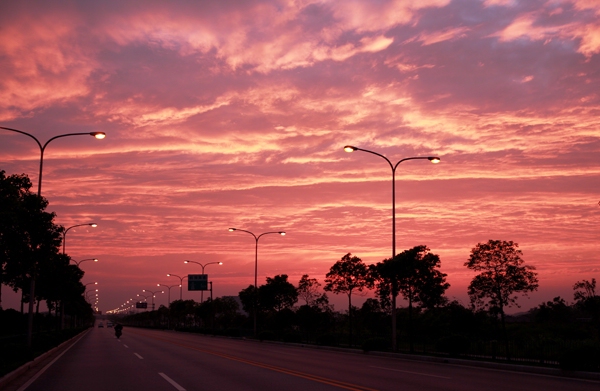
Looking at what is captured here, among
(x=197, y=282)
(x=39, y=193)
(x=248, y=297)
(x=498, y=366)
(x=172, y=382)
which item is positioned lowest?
(x=498, y=366)

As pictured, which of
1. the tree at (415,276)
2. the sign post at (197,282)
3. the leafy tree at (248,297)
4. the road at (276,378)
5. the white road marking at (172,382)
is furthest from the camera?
the sign post at (197,282)

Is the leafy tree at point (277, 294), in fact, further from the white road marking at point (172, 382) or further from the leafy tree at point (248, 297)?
the white road marking at point (172, 382)

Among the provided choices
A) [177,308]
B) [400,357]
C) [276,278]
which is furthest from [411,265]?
[177,308]

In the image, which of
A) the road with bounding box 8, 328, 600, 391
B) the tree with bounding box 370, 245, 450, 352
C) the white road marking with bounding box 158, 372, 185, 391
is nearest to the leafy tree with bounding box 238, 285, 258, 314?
the tree with bounding box 370, 245, 450, 352

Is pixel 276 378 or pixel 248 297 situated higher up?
pixel 248 297

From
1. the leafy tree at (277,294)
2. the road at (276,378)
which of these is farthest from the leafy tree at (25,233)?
the leafy tree at (277,294)

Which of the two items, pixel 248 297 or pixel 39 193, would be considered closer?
pixel 39 193

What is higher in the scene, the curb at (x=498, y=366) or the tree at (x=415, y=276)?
the tree at (x=415, y=276)

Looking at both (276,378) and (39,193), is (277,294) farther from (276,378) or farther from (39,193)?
(276,378)

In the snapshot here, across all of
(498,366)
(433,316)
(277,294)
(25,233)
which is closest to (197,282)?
(277,294)

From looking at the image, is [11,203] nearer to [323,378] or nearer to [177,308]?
[323,378]

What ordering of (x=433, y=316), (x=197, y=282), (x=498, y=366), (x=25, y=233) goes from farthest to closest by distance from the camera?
(x=197, y=282) < (x=433, y=316) < (x=25, y=233) < (x=498, y=366)

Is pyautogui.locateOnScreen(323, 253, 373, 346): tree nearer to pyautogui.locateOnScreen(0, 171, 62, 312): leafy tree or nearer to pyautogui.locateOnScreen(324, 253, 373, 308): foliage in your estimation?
pyautogui.locateOnScreen(324, 253, 373, 308): foliage

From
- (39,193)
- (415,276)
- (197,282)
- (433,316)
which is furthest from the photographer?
(197,282)
